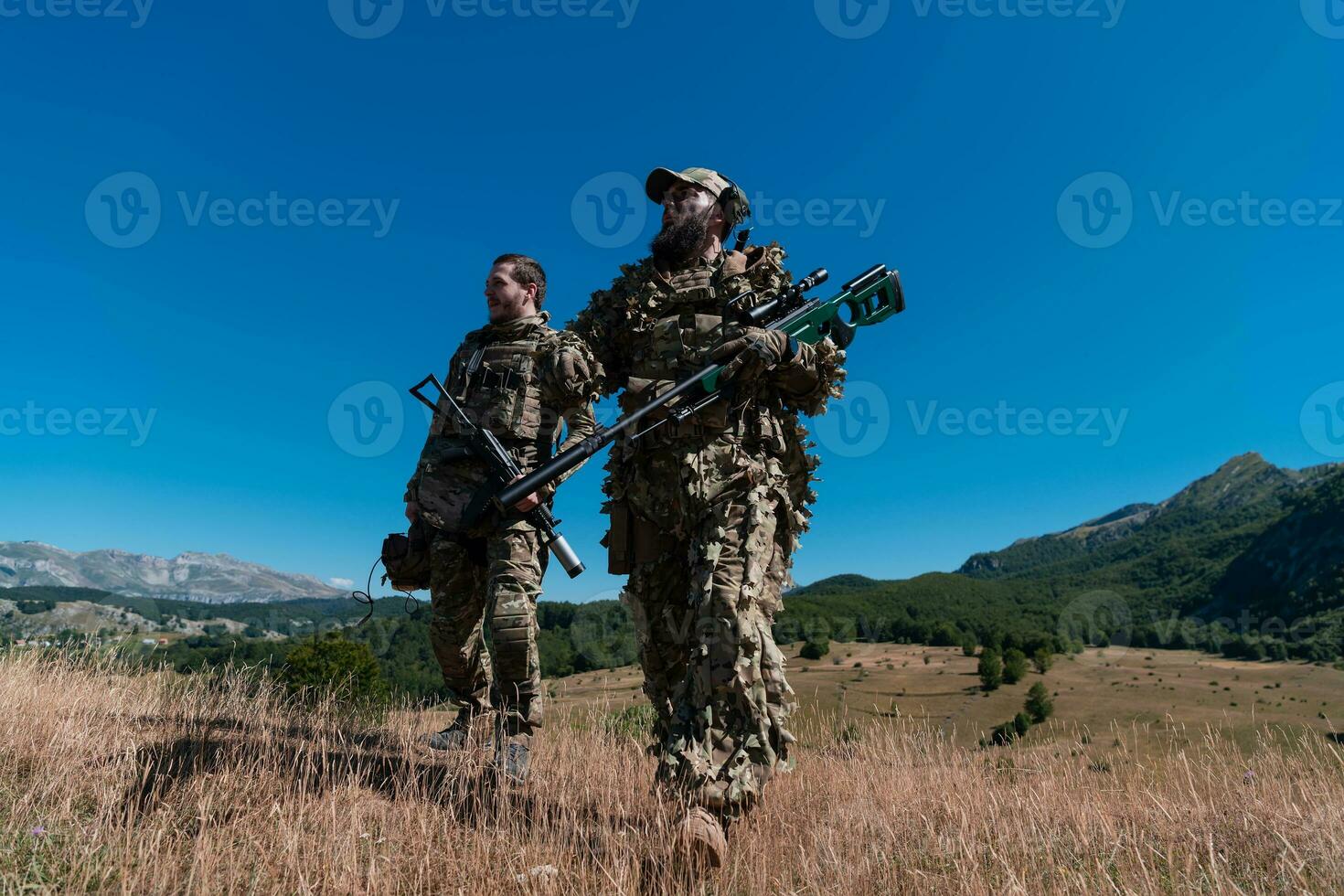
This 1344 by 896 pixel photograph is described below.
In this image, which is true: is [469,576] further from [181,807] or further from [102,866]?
[102,866]

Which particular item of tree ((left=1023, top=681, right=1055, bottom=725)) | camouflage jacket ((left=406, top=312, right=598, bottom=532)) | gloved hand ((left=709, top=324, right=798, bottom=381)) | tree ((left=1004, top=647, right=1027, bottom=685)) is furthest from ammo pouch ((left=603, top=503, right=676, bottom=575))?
tree ((left=1004, top=647, right=1027, bottom=685))

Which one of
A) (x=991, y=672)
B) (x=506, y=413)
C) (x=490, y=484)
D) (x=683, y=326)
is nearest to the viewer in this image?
(x=683, y=326)

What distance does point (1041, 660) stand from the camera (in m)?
116

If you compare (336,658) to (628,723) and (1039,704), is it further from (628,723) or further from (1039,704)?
(1039,704)

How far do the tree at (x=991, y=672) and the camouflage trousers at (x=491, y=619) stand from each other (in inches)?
4308

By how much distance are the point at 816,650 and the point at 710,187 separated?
8028 centimetres

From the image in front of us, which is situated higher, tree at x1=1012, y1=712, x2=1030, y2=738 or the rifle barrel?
the rifle barrel

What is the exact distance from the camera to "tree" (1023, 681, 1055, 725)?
8907 centimetres

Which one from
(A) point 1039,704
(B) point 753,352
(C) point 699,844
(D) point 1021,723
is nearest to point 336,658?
(B) point 753,352

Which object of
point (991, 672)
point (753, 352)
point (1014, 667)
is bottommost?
point (991, 672)

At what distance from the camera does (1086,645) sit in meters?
155

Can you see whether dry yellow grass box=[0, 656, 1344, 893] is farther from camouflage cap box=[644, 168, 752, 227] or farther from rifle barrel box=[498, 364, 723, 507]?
camouflage cap box=[644, 168, 752, 227]

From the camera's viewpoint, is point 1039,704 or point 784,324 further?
point 1039,704

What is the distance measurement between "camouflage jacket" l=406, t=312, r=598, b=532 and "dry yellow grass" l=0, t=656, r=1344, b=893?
1.84 m
